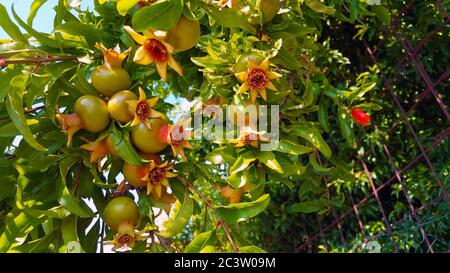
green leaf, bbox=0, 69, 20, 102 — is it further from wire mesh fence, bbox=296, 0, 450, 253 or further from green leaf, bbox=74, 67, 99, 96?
wire mesh fence, bbox=296, 0, 450, 253

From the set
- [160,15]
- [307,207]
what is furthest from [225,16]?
[307,207]

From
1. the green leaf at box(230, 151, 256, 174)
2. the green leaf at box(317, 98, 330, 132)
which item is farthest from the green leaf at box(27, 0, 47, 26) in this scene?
the green leaf at box(317, 98, 330, 132)

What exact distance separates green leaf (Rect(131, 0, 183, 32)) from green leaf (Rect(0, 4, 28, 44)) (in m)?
0.18

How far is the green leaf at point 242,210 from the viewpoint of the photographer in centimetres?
59

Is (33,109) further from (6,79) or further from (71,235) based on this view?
(71,235)

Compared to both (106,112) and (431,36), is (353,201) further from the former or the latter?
(106,112)

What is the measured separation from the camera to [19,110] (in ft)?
1.77

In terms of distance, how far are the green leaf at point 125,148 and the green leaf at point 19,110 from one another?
0.27 ft

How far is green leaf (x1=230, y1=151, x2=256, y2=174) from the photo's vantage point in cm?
64

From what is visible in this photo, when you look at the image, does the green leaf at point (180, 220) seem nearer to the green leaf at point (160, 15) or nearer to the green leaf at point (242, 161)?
the green leaf at point (242, 161)

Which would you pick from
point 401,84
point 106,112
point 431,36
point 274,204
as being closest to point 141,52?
point 106,112

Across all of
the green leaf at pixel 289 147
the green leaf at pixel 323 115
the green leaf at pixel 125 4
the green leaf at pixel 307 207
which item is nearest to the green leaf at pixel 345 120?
the green leaf at pixel 323 115

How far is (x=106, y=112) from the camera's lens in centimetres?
60

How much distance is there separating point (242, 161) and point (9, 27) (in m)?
0.33
